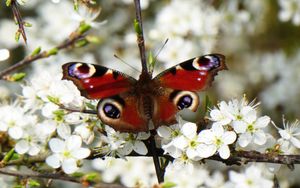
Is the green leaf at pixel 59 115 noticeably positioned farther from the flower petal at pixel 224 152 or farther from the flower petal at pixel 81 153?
the flower petal at pixel 224 152

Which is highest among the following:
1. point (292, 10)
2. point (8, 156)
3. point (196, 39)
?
point (292, 10)

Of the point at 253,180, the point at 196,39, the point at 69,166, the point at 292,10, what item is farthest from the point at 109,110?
the point at 292,10

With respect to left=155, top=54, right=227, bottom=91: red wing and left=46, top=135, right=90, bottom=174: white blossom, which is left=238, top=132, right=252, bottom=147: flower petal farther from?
left=46, top=135, right=90, bottom=174: white blossom

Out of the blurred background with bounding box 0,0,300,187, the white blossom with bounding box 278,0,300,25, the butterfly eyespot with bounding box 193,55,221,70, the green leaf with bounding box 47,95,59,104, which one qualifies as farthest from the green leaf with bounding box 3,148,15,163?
the white blossom with bounding box 278,0,300,25

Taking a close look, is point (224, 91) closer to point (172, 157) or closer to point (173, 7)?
point (173, 7)

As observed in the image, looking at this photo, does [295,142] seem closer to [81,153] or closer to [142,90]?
[142,90]

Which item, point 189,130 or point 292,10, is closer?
point 189,130
